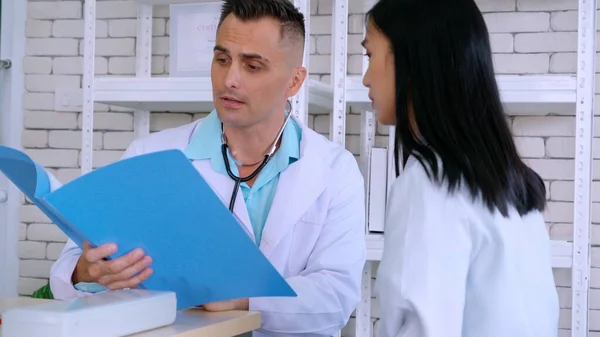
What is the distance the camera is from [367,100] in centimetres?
252

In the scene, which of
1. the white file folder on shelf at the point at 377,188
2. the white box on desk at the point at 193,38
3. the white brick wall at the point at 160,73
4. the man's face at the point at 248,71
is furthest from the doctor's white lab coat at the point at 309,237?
the white brick wall at the point at 160,73

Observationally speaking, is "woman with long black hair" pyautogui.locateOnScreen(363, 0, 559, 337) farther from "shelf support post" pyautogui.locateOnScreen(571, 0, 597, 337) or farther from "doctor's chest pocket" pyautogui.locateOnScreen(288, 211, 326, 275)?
"shelf support post" pyautogui.locateOnScreen(571, 0, 597, 337)

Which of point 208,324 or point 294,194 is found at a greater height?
point 294,194

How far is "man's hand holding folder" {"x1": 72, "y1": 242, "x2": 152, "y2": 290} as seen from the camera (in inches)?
44.9

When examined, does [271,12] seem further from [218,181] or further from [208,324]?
[208,324]

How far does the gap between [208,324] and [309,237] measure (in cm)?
59

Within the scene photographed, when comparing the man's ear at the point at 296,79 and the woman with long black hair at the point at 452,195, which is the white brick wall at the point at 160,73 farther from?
the woman with long black hair at the point at 452,195

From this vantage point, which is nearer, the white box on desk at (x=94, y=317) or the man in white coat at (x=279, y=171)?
the white box on desk at (x=94, y=317)

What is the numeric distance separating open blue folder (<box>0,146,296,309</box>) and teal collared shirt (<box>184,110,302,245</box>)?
0.52 meters

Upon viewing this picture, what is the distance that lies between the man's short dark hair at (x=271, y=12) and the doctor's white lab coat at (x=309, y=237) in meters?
0.24

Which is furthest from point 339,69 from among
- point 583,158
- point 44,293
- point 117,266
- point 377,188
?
point 117,266

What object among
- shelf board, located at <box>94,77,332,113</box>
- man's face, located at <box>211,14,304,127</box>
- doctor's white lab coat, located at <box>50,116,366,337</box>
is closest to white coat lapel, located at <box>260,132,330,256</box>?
doctor's white lab coat, located at <box>50,116,366,337</box>

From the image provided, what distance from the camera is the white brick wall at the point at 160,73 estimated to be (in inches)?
109

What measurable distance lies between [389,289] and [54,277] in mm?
743
